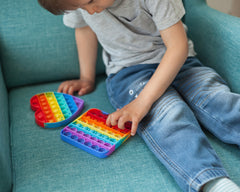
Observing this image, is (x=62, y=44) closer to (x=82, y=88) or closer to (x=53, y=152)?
(x=82, y=88)

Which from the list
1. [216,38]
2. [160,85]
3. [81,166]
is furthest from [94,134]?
[216,38]

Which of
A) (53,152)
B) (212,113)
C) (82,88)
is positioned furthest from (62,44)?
(212,113)

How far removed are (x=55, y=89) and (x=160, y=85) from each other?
37 centimetres

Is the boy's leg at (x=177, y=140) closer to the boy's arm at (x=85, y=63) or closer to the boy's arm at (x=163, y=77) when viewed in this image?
the boy's arm at (x=163, y=77)

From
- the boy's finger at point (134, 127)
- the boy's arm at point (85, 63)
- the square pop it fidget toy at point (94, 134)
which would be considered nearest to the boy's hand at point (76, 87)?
the boy's arm at point (85, 63)

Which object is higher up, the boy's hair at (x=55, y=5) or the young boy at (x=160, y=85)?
the boy's hair at (x=55, y=5)

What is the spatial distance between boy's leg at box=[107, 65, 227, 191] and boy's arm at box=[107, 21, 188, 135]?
0.03 meters

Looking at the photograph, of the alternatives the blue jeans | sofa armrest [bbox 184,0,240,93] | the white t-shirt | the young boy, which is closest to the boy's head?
the young boy

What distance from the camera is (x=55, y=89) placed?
0.88 meters

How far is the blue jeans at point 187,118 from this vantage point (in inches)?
21.0

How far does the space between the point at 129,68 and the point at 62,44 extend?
0.80ft

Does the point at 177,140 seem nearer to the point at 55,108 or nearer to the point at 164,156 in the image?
the point at 164,156

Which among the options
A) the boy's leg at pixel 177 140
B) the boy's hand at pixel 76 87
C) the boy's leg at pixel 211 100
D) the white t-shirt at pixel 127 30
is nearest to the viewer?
the boy's leg at pixel 177 140

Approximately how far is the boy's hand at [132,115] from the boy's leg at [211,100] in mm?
140
